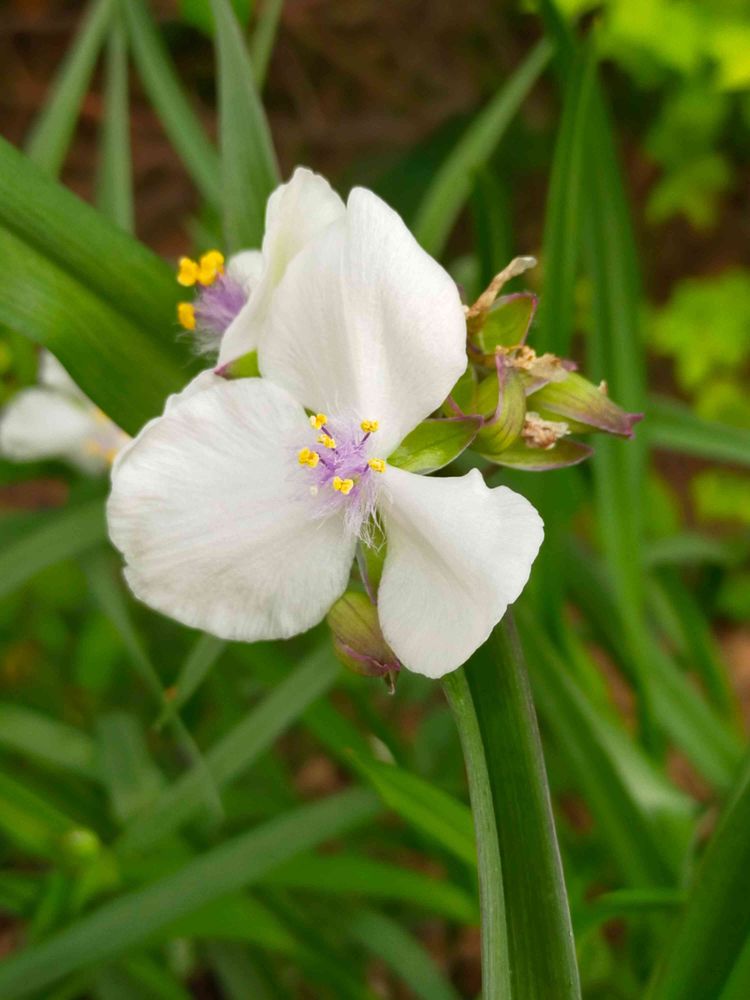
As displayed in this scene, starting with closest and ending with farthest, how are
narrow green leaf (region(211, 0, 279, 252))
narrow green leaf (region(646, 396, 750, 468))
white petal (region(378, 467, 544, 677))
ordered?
white petal (region(378, 467, 544, 677)), narrow green leaf (region(211, 0, 279, 252)), narrow green leaf (region(646, 396, 750, 468))

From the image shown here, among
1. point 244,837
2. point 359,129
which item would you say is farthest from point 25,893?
point 359,129

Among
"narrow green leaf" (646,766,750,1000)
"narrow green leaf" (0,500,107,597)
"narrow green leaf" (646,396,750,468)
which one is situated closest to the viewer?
"narrow green leaf" (646,766,750,1000)

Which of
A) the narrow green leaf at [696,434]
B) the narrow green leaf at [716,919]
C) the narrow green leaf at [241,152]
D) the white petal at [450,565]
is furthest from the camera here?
the narrow green leaf at [696,434]

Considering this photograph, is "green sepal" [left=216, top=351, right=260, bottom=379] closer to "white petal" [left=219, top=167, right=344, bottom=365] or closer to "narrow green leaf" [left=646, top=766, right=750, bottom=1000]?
"white petal" [left=219, top=167, right=344, bottom=365]

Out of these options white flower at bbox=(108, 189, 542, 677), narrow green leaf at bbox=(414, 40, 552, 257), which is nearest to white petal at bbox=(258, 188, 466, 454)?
white flower at bbox=(108, 189, 542, 677)

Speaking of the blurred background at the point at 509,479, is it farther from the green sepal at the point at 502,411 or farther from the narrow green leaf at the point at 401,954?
the green sepal at the point at 502,411

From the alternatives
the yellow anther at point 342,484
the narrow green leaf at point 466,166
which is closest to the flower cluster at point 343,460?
the yellow anther at point 342,484
